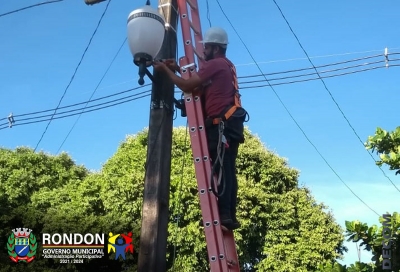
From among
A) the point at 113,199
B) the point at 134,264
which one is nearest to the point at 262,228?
the point at 113,199

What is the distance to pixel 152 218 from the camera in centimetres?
424

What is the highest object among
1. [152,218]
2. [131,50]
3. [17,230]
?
[17,230]

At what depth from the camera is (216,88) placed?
4461mm

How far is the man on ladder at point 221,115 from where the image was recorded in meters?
4.28

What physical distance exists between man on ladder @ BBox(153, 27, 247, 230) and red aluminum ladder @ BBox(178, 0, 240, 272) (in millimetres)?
82

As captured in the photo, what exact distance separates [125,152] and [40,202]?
394cm

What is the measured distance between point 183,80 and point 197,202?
15917 millimetres

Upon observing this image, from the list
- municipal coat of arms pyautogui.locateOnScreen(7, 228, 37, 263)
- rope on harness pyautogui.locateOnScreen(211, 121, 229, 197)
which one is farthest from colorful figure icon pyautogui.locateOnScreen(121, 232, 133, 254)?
rope on harness pyautogui.locateOnScreen(211, 121, 229, 197)

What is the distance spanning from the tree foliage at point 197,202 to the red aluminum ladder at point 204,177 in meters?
14.5

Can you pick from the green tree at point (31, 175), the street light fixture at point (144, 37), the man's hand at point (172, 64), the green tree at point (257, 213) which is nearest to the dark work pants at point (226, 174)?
the man's hand at point (172, 64)

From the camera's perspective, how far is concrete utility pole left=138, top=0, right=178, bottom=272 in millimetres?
→ 4199

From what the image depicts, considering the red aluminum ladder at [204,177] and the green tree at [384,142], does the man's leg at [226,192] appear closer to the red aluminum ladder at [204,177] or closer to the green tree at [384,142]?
the red aluminum ladder at [204,177]

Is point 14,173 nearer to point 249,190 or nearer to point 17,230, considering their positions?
point 17,230

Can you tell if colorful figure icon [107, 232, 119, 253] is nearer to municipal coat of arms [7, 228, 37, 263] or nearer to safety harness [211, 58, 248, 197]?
municipal coat of arms [7, 228, 37, 263]
